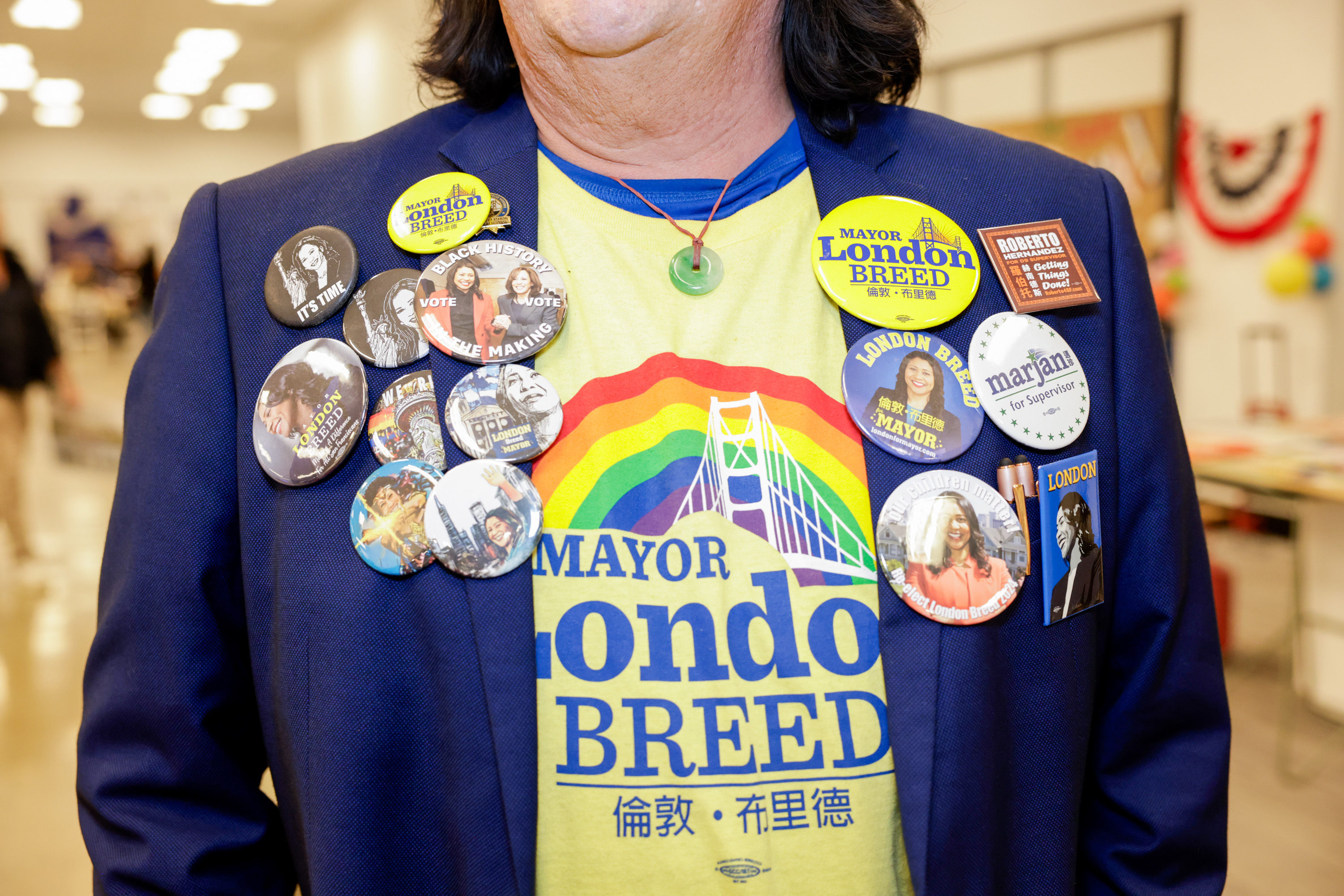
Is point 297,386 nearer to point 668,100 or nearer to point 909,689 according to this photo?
point 668,100

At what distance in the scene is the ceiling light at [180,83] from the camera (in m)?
10.2

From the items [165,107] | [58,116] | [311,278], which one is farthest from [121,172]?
[311,278]

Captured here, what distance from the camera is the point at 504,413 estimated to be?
785 mm

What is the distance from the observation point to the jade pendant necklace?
0.84 meters

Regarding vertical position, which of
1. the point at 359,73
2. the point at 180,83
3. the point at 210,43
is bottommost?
the point at 359,73

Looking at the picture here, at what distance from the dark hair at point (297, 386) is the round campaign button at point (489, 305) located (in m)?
0.10

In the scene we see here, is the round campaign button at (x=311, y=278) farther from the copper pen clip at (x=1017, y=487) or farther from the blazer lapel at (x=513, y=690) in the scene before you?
the copper pen clip at (x=1017, y=487)

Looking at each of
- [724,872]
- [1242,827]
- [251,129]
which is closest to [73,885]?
[724,872]

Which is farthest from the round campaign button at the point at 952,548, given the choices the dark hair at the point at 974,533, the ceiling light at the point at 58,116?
the ceiling light at the point at 58,116

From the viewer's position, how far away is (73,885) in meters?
2.40

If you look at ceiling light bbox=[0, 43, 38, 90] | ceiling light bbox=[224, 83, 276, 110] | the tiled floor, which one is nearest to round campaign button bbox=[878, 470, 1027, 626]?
the tiled floor

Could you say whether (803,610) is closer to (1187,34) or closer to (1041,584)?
(1041,584)

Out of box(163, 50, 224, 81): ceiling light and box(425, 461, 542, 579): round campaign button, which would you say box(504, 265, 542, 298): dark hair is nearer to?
box(425, 461, 542, 579): round campaign button

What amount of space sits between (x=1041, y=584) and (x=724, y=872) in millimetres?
379
